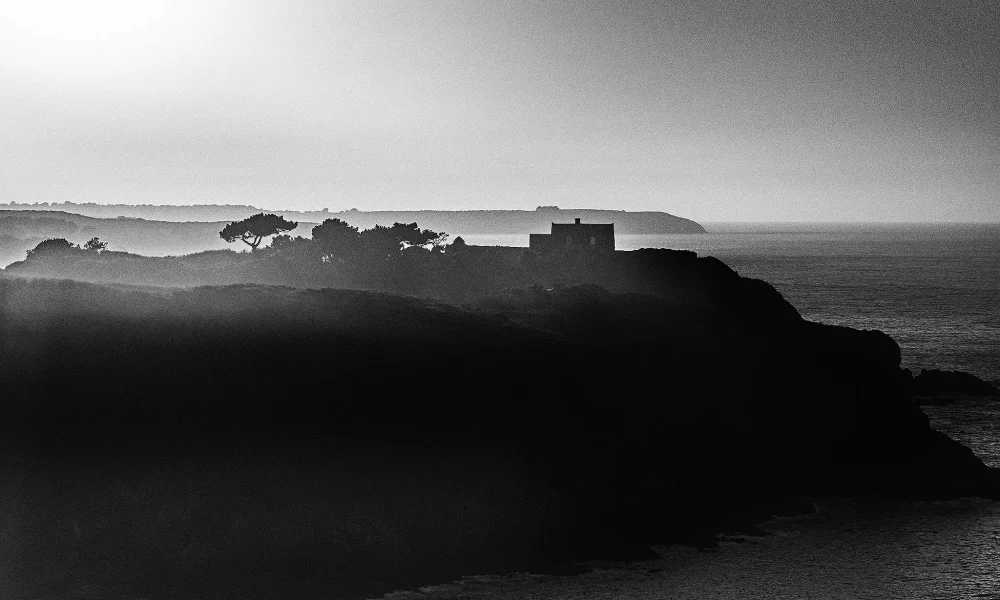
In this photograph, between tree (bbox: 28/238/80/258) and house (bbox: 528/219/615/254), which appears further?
tree (bbox: 28/238/80/258)

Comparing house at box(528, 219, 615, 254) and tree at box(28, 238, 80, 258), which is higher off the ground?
house at box(528, 219, 615, 254)

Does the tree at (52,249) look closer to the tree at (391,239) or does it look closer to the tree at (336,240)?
the tree at (336,240)

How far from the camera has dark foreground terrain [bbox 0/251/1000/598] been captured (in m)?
36.5

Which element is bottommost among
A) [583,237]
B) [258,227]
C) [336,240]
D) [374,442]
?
[374,442]

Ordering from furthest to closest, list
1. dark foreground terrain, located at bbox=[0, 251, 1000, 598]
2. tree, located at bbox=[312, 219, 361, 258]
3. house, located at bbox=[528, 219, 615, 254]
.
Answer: house, located at bbox=[528, 219, 615, 254] → tree, located at bbox=[312, 219, 361, 258] → dark foreground terrain, located at bbox=[0, 251, 1000, 598]

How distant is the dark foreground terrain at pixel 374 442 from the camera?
120ft

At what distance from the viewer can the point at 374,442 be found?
41.2 m

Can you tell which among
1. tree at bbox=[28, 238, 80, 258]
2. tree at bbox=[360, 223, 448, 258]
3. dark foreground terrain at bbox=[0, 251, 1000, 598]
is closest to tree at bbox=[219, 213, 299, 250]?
tree at bbox=[360, 223, 448, 258]

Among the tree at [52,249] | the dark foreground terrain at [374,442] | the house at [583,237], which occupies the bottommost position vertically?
the dark foreground terrain at [374,442]

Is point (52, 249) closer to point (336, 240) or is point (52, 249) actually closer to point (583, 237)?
point (336, 240)

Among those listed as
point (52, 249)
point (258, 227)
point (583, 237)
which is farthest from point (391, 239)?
point (52, 249)

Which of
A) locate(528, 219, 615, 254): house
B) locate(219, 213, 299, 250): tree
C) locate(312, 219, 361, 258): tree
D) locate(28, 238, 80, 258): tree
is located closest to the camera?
locate(312, 219, 361, 258): tree

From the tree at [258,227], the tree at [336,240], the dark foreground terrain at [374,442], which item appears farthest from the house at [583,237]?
the dark foreground terrain at [374,442]

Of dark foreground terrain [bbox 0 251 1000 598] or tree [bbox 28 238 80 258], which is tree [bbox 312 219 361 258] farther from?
dark foreground terrain [bbox 0 251 1000 598]
